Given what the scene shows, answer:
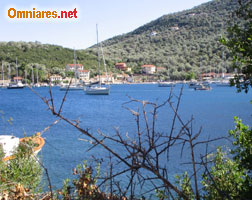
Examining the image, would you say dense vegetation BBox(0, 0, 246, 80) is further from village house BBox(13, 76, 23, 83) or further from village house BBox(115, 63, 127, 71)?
village house BBox(13, 76, 23, 83)

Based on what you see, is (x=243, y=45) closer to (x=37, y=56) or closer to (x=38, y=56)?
(x=37, y=56)

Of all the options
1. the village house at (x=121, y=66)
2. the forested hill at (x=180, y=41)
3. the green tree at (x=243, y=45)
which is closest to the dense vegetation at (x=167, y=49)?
the forested hill at (x=180, y=41)

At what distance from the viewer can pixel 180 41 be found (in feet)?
350

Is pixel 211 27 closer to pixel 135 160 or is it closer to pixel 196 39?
pixel 196 39

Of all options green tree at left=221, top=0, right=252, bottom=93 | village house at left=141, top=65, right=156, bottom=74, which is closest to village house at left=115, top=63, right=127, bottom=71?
village house at left=141, top=65, right=156, bottom=74

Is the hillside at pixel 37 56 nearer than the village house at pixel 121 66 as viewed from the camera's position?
Yes

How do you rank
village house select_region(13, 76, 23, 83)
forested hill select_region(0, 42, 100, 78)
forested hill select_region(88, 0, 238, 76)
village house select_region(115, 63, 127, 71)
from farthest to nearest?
village house select_region(115, 63, 127, 71) < forested hill select_region(88, 0, 238, 76) < forested hill select_region(0, 42, 100, 78) < village house select_region(13, 76, 23, 83)

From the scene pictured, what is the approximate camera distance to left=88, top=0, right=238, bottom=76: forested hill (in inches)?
3414

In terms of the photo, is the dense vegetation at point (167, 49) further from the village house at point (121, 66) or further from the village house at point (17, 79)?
the village house at point (17, 79)

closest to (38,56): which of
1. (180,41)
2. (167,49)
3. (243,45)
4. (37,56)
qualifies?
(37,56)

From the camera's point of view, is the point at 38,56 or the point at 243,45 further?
the point at 38,56

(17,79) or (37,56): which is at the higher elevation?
(37,56)

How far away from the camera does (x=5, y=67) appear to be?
75.6 metres

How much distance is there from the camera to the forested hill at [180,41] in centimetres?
8673
